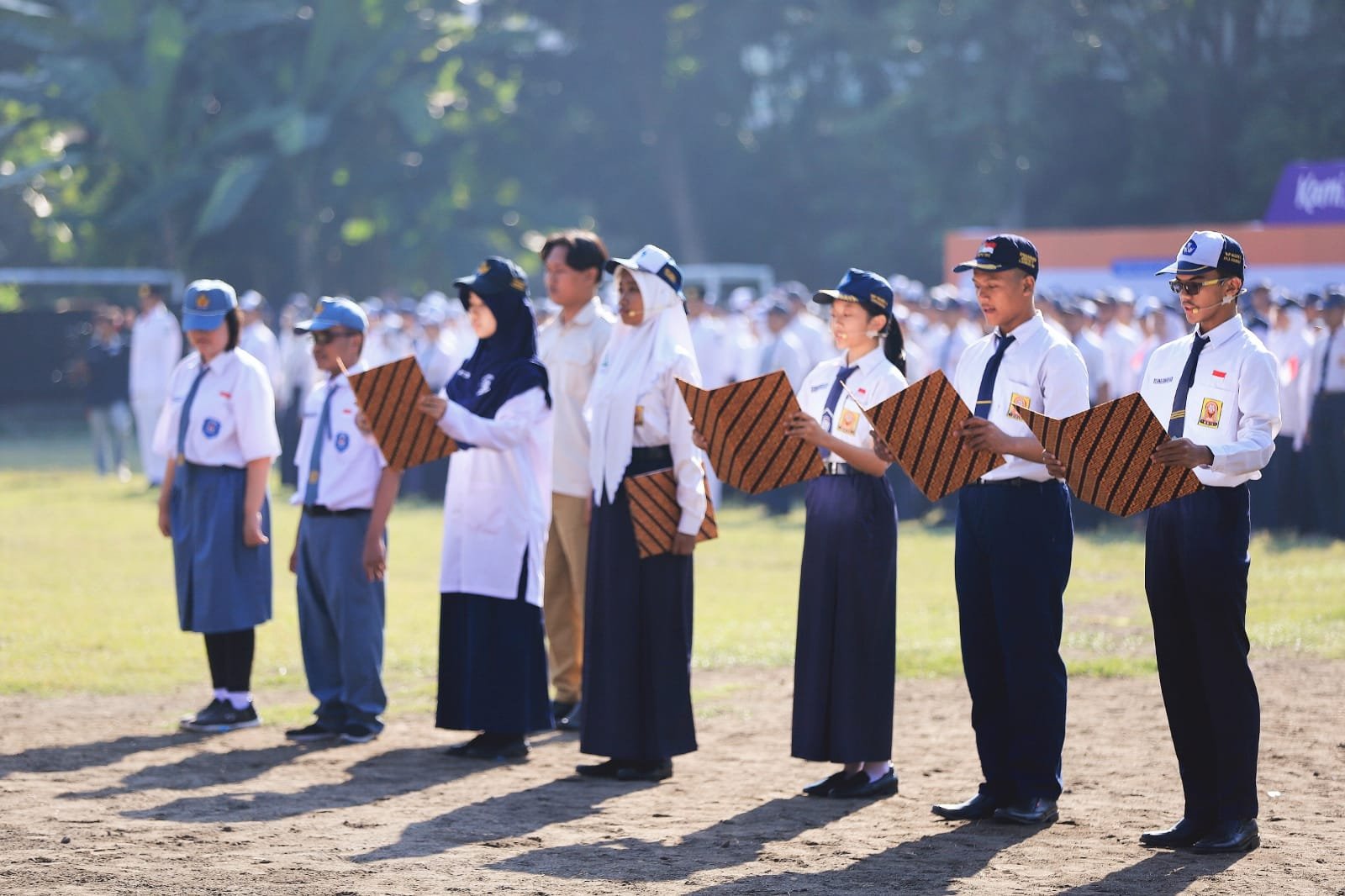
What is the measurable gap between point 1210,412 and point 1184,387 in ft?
0.54

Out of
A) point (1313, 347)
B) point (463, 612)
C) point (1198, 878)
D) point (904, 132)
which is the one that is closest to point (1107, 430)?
point (1198, 878)

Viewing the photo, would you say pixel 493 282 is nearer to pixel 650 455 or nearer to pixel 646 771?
pixel 650 455

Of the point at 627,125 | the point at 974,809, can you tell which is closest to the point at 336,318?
the point at 974,809

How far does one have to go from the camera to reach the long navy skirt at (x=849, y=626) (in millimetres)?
7219

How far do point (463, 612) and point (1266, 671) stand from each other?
465 centimetres

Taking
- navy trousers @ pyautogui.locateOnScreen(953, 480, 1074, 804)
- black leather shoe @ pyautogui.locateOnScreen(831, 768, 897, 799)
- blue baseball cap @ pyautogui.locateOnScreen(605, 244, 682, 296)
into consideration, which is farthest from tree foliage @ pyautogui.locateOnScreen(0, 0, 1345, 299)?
navy trousers @ pyautogui.locateOnScreen(953, 480, 1074, 804)

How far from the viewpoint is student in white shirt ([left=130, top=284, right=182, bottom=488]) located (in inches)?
873

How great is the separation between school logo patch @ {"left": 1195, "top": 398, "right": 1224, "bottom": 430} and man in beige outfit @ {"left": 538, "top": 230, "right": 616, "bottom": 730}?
3.70 metres

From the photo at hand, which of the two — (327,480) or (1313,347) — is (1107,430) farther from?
(1313,347)

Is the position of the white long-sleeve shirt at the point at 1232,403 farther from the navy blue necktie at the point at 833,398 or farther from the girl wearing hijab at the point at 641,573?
the girl wearing hijab at the point at 641,573

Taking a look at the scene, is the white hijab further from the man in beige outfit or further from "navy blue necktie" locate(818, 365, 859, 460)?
the man in beige outfit

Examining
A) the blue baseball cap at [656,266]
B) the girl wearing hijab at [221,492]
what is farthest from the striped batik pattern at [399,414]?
the girl wearing hijab at [221,492]

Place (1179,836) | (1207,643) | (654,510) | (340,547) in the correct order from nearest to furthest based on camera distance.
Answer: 1. (1207,643)
2. (1179,836)
3. (654,510)
4. (340,547)

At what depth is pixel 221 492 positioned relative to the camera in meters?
8.98
